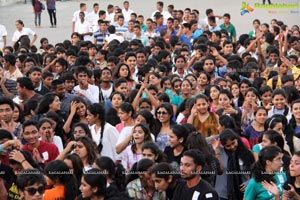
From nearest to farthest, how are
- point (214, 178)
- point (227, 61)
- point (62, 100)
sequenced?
1. point (214, 178)
2. point (62, 100)
3. point (227, 61)

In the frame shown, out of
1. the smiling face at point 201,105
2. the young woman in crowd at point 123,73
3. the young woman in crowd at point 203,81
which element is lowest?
the smiling face at point 201,105

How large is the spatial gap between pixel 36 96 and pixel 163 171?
166 inches

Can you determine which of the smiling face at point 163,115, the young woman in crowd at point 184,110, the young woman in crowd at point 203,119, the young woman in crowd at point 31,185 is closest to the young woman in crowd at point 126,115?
the smiling face at point 163,115

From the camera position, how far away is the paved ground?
2784cm

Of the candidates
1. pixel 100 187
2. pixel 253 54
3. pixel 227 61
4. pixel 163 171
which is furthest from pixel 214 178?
pixel 253 54

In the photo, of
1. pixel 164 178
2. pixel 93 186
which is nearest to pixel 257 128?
pixel 164 178

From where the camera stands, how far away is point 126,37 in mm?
20328

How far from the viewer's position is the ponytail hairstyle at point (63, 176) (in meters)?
7.66

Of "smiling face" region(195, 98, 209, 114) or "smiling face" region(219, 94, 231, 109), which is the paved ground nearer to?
"smiling face" region(219, 94, 231, 109)

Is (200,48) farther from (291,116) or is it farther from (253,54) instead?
(291,116)

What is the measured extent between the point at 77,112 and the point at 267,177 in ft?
11.5

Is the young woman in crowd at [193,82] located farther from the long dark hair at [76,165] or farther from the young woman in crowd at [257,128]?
the long dark hair at [76,165]

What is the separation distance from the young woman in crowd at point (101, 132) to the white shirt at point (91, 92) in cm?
225

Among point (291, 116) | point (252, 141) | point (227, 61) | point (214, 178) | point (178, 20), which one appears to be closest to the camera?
point (214, 178)
